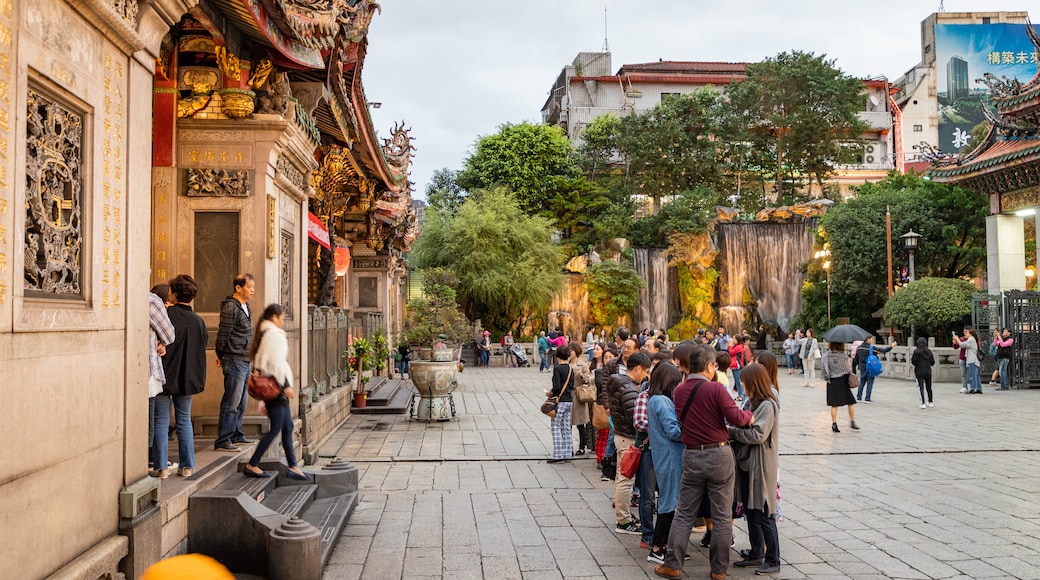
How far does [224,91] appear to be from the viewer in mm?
7312

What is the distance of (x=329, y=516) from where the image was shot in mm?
6133

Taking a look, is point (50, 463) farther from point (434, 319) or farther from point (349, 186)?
point (349, 186)

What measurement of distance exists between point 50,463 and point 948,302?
936 inches

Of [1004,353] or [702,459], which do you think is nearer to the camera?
[702,459]

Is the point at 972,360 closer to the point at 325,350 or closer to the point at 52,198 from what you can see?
the point at 325,350

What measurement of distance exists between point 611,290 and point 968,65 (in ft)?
104

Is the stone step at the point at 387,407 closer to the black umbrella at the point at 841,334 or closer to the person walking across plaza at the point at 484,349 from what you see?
the black umbrella at the point at 841,334

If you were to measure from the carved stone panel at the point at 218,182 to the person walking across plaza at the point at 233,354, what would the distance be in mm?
1235

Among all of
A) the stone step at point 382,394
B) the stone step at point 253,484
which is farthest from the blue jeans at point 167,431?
the stone step at point 382,394

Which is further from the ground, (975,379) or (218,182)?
(218,182)

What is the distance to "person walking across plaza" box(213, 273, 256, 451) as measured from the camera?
6602 millimetres

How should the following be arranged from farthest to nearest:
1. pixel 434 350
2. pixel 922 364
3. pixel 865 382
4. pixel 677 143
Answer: pixel 677 143 < pixel 865 382 < pixel 922 364 < pixel 434 350

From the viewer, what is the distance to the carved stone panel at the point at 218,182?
7.40 meters

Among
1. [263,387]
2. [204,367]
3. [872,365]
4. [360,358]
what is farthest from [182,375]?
[872,365]
